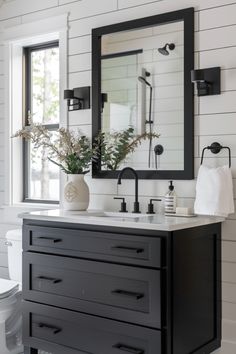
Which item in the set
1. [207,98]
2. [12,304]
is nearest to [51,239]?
[12,304]

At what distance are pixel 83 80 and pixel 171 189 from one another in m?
1.02

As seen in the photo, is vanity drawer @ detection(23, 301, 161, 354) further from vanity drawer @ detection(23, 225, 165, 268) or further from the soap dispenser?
the soap dispenser

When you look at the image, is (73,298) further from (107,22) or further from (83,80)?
(107,22)

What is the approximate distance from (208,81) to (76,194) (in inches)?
39.7

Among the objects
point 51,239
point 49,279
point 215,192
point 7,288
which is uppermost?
point 215,192

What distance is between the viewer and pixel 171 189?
268cm

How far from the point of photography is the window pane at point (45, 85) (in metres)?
3.54

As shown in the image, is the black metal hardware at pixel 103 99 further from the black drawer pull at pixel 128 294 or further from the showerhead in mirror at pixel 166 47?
the black drawer pull at pixel 128 294

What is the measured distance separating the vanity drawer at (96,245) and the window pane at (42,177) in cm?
85

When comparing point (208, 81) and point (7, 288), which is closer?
point (208, 81)

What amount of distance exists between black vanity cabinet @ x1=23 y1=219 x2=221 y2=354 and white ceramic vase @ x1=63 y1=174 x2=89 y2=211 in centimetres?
29

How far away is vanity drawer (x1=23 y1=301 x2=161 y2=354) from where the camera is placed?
88.0 inches

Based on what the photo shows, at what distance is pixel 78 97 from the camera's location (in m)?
3.16

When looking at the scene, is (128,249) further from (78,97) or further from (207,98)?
(78,97)
